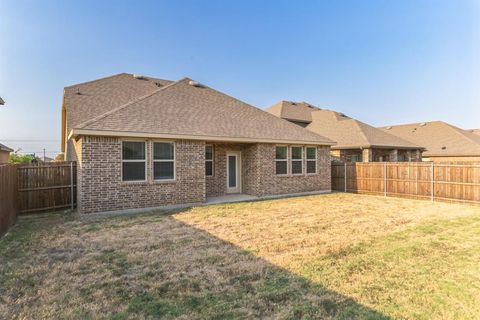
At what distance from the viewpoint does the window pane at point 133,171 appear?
950 centimetres

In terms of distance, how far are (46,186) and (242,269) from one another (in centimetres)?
936

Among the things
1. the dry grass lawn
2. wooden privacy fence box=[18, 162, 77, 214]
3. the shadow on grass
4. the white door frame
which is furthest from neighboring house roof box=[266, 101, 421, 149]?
wooden privacy fence box=[18, 162, 77, 214]

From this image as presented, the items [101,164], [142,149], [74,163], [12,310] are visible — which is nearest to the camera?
[12,310]

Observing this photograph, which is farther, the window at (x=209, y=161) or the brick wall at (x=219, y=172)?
the brick wall at (x=219, y=172)

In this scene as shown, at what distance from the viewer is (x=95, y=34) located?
13430 mm

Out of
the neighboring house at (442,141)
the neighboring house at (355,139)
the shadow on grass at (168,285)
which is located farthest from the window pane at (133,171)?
the neighboring house at (442,141)

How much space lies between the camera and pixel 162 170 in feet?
33.6

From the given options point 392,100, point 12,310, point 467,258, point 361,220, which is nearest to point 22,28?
point 12,310

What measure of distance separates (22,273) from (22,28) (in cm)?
1159

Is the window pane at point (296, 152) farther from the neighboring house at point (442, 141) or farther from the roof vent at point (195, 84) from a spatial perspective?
the neighboring house at point (442, 141)

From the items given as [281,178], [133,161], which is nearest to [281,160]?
[281,178]

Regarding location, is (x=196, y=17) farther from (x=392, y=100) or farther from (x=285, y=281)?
(x=392, y=100)

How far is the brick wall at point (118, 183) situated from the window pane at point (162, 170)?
0.69 feet

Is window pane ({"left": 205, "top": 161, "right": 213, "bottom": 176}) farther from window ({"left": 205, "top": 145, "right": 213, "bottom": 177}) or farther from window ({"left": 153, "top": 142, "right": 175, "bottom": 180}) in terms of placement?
window ({"left": 153, "top": 142, "right": 175, "bottom": 180})
